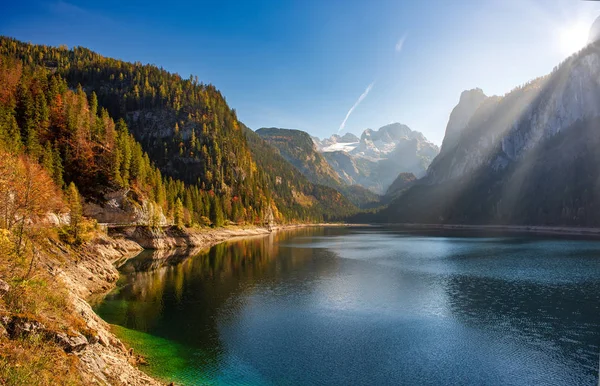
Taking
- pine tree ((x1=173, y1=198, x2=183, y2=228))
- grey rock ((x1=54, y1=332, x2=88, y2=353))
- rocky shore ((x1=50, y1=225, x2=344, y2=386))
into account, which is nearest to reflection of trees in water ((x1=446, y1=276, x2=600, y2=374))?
rocky shore ((x1=50, y1=225, x2=344, y2=386))

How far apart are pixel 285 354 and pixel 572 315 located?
34808mm

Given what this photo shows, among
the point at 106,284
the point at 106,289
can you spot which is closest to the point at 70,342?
the point at 106,289

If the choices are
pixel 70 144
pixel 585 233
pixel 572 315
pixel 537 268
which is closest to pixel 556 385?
pixel 572 315

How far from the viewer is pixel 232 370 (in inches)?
1051

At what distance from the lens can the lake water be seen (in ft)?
86.9

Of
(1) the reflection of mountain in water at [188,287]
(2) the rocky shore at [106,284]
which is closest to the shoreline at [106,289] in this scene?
(2) the rocky shore at [106,284]

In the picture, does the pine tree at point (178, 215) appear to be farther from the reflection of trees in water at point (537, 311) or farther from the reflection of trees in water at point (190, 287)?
the reflection of trees in water at point (537, 311)

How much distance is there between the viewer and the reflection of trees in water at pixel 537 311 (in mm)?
32094

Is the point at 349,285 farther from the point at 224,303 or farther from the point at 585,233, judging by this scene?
the point at 585,233

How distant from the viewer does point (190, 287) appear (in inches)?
2181

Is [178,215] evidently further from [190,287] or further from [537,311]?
[537,311]

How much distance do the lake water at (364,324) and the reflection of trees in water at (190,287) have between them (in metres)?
0.25

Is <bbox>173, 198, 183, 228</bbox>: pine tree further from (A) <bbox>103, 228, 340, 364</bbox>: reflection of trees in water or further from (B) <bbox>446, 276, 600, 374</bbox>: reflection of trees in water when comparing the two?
(B) <bbox>446, 276, 600, 374</bbox>: reflection of trees in water

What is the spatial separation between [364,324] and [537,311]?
73.8 ft
